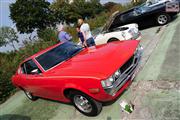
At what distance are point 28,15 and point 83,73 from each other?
4135 centimetres

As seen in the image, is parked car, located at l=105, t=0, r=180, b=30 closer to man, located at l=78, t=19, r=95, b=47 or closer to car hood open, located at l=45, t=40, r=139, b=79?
man, located at l=78, t=19, r=95, b=47

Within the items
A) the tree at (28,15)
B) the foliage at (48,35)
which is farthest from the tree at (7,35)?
the foliage at (48,35)

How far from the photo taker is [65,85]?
4.51 meters

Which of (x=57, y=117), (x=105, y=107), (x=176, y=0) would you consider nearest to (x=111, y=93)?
(x=105, y=107)

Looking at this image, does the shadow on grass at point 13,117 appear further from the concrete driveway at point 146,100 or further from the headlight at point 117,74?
the headlight at point 117,74

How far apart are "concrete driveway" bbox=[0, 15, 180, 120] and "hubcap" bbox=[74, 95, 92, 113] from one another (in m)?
0.19

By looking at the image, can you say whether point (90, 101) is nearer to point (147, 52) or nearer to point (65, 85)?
point (65, 85)

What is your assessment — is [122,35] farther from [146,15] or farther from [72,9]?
[72,9]

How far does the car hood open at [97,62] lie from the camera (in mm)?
4250

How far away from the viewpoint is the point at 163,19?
10883 mm

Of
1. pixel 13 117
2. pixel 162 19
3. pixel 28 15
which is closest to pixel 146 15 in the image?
pixel 162 19

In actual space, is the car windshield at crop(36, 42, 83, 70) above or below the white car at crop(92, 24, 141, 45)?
above

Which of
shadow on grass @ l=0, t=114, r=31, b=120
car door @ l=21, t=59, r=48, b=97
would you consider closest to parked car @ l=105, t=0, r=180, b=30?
car door @ l=21, t=59, r=48, b=97

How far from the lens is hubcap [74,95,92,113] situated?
4531mm
